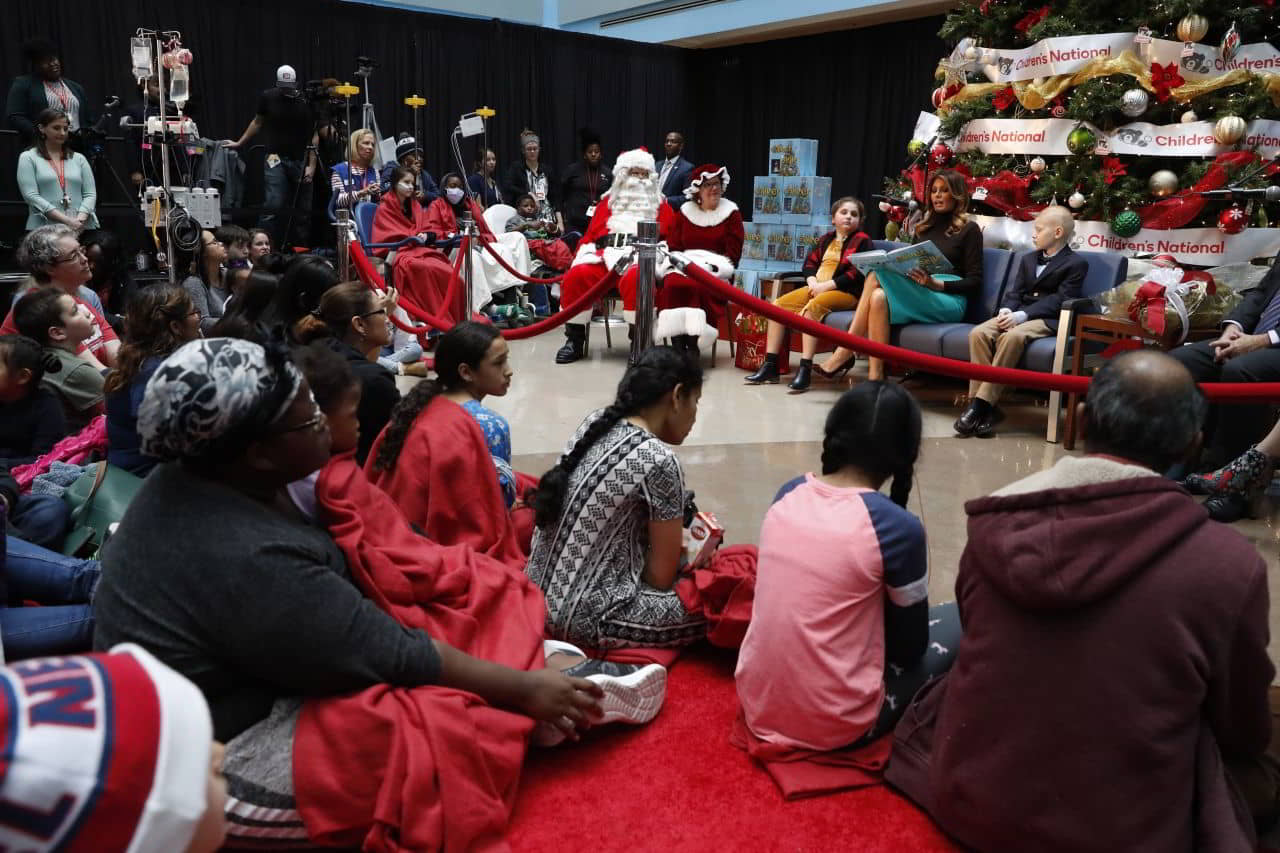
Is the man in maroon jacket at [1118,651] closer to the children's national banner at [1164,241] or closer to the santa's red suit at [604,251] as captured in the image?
the children's national banner at [1164,241]

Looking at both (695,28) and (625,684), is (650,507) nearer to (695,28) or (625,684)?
(625,684)

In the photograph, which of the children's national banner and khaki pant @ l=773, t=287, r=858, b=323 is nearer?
the children's national banner

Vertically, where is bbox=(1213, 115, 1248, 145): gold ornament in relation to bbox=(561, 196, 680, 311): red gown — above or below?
above

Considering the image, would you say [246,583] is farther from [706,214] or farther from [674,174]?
[674,174]

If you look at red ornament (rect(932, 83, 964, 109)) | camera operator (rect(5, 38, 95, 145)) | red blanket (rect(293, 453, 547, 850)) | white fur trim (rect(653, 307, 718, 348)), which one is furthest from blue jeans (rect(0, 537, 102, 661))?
red ornament (rect(932, 83, 964, 109))

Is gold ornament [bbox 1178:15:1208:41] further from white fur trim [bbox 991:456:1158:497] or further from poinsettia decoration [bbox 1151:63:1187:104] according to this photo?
white fur trim [bbox 991:456:1158:497]

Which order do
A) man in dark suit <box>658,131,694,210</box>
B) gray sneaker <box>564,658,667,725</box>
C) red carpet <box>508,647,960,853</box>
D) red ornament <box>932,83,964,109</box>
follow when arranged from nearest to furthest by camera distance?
red carpet <box>508,647,960,853</box> → gray sneaker <box>564,658,667,725</box> → red ornament <box>932,83,964,109</box> → man in dark suit <box>658,131,694,210</box>

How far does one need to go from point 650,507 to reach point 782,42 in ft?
40.1

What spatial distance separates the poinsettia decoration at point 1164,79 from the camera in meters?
5.29

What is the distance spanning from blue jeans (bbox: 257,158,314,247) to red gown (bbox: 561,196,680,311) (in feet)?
10.1

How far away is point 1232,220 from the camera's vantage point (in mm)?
4977

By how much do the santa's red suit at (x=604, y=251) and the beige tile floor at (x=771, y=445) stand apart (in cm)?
55

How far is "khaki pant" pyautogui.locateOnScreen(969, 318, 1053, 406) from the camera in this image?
4945 mm

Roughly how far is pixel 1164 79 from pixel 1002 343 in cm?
183
